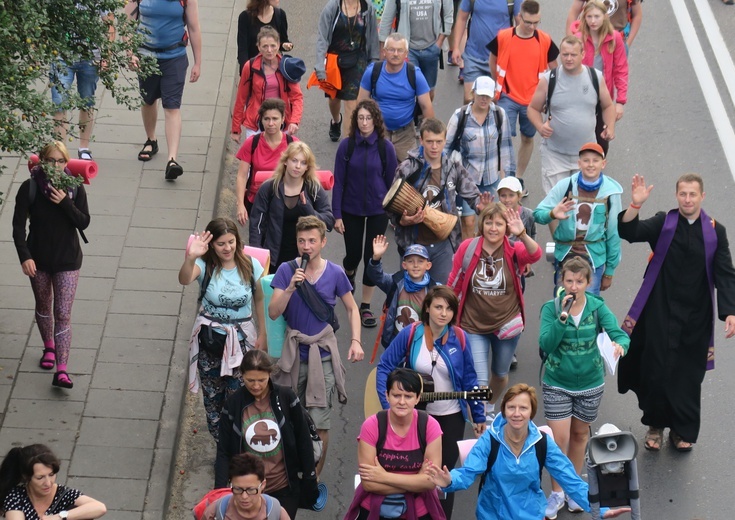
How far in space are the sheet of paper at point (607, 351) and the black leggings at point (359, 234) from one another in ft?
9.41

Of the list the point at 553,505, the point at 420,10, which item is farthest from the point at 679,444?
the point at 420,10

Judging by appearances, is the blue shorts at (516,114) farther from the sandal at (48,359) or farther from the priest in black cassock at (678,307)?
the sandal at (48,359)

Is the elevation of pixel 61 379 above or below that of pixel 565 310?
below

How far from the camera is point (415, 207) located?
1102 cm

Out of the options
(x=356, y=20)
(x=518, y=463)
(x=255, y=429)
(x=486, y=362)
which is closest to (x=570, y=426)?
(x=486, y=362)

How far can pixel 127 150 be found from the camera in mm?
14250

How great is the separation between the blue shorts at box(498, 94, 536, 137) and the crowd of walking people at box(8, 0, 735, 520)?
22 cm

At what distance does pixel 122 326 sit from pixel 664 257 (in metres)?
4.64

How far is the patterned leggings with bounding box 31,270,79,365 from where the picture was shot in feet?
34.0

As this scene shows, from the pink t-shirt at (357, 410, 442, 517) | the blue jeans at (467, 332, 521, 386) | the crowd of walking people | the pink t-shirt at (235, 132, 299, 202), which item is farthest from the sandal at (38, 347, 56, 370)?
the pink t-shirt at (357, 410, 442, 517)

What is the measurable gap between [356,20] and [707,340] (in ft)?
17.9

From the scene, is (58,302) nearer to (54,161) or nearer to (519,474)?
(54,161)

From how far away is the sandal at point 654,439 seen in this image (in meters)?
10.4

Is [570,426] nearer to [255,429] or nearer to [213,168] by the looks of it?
[255,429]
